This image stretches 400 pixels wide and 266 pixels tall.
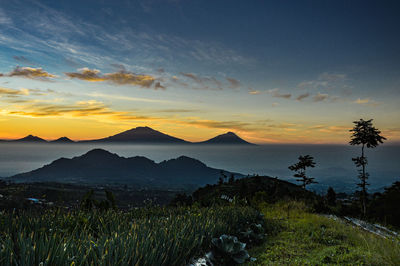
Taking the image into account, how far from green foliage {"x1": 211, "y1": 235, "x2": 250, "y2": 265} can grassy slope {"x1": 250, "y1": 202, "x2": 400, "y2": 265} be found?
0.36m

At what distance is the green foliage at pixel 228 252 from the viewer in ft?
12.9

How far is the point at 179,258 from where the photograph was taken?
3.32 metres

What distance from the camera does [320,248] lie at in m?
5.34

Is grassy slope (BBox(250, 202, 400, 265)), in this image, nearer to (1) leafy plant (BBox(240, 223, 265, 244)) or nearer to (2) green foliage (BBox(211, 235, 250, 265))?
(1) leafy plant (BBox(240, 223, 265, 244))

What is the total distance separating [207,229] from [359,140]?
22647 mm

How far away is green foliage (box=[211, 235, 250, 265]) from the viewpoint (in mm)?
Result: 3938

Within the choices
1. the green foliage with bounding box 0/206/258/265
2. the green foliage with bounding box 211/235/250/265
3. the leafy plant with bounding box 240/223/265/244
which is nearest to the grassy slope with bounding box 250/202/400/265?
the leafy plant with bounding box 240/223/265/244

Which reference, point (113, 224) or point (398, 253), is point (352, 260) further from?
point (113, 224)

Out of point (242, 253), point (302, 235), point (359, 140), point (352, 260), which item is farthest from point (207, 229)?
point (359, 140)

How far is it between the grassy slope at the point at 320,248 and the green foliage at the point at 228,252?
0.36 metres

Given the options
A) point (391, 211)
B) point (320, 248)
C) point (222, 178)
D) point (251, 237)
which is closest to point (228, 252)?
point (251, 237)

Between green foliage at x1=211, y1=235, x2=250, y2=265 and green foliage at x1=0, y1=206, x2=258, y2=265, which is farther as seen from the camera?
green foliage at x1=211, y1=235, x2=250, y2=265

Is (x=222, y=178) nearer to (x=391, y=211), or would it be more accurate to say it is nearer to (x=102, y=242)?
(x=391, y=211)

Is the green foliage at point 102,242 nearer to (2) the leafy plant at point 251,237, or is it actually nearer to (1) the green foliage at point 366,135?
(2) the leafy plant at point 251,237
